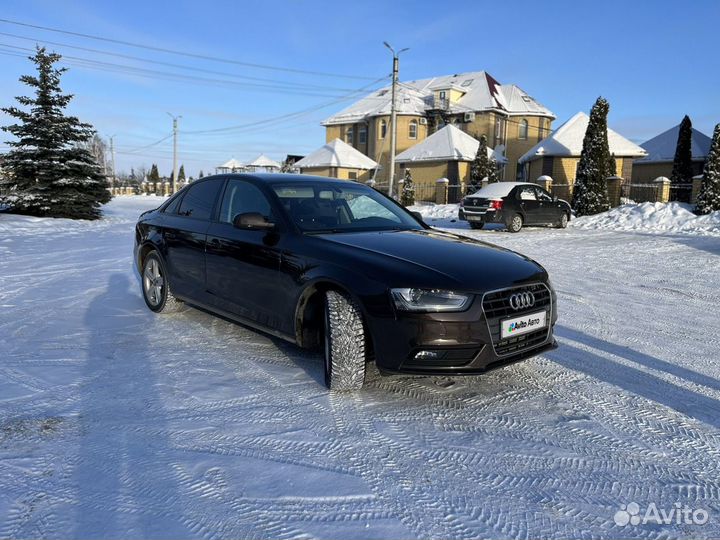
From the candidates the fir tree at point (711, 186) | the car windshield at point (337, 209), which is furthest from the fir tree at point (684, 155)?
the car windshield at point (337, 209)

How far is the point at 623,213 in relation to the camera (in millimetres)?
19984

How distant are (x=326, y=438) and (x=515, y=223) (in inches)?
604

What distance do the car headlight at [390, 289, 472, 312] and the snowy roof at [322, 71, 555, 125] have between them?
147 feet

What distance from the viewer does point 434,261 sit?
141 inches

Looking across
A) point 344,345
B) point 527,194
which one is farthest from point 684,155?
point 344,345

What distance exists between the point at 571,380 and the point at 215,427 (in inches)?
105

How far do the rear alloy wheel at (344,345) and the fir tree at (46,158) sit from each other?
1959 centimetres

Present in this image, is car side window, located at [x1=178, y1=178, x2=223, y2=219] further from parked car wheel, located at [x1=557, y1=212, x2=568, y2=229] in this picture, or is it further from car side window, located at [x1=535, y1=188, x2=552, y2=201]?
parked car wheel, located at [x1=557, y1=212, x2=568, y2=229]

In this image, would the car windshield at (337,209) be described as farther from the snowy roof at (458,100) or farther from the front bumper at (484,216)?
the snowy roof at (458,100)

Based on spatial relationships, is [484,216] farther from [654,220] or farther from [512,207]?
[654,220]

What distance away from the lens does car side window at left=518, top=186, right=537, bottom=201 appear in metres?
17.3

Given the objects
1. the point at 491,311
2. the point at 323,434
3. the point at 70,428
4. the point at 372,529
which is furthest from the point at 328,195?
the point at 372,529

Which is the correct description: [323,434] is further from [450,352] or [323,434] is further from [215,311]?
[215,311]

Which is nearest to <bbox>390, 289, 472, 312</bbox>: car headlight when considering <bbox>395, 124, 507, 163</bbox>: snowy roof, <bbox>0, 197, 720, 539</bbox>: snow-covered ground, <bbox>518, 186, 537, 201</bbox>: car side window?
<bbox>0, 197, 720, 539</bbox>: snow-covered ground
